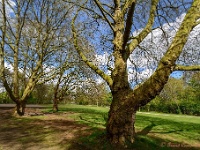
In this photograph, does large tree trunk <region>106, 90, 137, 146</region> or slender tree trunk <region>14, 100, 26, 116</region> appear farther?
slender tree trunk <region>14, 100, 26, 116</region>

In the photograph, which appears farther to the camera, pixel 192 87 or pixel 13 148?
pixel 192 87

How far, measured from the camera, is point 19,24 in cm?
1789

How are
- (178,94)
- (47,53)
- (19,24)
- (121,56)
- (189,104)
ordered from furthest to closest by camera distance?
1. (178,94)
2. (189,104)
3. (47,53)
4. (19,24)
5. (121,56)

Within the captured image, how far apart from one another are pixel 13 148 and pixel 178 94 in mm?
49776

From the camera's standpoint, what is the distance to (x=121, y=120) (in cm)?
747

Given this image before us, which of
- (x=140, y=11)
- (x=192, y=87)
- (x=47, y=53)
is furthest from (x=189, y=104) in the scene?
(x=140, y=11)

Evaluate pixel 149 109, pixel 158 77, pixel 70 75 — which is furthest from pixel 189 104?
pixel 158 77

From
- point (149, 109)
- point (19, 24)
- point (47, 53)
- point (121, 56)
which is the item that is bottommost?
point (149, 109)

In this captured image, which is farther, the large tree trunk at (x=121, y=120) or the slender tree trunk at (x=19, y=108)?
the slender tree trunk at (x=19, y=108)

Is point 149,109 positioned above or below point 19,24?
below

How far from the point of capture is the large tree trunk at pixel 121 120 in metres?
7.45

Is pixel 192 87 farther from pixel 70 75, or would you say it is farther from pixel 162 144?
pixel 162 144

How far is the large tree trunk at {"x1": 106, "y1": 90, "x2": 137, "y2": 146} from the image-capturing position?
7453 millimetres

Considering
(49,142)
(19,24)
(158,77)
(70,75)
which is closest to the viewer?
(158,77)
